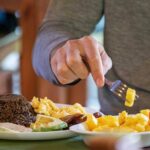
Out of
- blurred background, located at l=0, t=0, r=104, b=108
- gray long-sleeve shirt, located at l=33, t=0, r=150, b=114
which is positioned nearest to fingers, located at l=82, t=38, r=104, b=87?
gray long-sleeve shirt, located at l=33, t=0, r=150, b=114

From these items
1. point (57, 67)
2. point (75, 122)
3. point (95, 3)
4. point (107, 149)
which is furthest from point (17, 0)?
point (107, 149)

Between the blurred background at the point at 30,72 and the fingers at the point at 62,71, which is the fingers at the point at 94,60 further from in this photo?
the blurred background at the point at 30,72

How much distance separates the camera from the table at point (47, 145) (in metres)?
0.69

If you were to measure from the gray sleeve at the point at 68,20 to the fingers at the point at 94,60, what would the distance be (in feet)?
0.87

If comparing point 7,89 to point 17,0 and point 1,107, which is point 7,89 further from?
point 1,107

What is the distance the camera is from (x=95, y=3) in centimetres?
116

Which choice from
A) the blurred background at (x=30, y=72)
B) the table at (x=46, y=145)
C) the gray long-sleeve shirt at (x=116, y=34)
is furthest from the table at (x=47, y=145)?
the blurred background at (x=30, y=72)

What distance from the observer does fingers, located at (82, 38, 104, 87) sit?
0.75 meters

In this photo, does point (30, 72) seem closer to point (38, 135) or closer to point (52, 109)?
point (52, 109)

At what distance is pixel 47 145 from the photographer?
71cm

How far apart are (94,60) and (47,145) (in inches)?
6.4

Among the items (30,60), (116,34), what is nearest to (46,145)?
(116,34)

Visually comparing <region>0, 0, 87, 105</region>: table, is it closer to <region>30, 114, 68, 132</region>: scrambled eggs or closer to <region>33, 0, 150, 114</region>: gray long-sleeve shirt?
<region>33, 0, 150, 114</region>: gray long-sleeve shirt

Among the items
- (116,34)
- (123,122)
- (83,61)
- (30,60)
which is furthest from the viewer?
(30,60)
